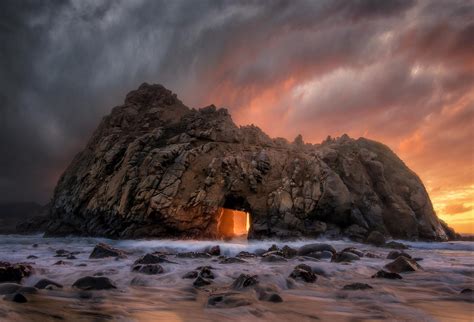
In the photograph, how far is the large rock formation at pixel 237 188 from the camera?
3253 centimetres

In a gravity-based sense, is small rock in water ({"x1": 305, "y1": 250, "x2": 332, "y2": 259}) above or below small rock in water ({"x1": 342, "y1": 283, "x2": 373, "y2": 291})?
below

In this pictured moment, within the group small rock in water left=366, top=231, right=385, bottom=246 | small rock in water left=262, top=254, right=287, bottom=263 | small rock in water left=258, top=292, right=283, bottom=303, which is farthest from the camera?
small rock in water left=366, top=231, right=385, bottom=246

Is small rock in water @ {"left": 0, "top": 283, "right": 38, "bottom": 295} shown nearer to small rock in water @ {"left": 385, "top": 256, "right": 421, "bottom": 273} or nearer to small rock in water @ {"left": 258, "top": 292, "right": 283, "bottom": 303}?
small rock in water @ {"left": 258, "top": 292, "right": 283, "bottom": 303}

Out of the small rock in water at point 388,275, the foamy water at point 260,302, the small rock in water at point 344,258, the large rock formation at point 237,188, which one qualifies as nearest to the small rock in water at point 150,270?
the foamy water at point 260,302

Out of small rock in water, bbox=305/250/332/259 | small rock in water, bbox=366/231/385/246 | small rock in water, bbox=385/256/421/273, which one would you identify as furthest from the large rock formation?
small rock in water, bbox=385/256/421/273

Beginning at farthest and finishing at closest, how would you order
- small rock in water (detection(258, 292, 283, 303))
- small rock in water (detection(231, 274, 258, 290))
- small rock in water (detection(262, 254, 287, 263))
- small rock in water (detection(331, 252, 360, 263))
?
1. small rock in water (detection(262, 254, 287, 263))
2. small rock in water (detection(331, 252, 360, 263))
3. small rock in water (detection(231, 274, 258, 290))
4. small rock in water (detection(258, 292, 283, 303))

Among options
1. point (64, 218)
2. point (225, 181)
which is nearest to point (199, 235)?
point (225, 181)

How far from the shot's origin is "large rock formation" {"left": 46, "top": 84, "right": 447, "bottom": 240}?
32.5 metres

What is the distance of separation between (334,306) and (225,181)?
2894 cm

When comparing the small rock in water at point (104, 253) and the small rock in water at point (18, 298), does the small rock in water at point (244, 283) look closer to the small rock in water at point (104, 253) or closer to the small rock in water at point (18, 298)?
the small rock in water at point (18, 298)

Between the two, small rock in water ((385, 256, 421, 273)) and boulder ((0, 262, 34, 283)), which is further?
small rock in water ((385, 256, 421, 273))

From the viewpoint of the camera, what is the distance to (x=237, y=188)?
33.9m

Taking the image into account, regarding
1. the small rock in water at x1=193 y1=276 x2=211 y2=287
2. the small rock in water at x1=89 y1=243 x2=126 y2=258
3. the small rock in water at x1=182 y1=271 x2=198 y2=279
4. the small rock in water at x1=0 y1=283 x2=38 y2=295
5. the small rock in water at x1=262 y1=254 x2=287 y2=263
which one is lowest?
the small rock in water at x1=89 y1=243 x2=126 y2=258

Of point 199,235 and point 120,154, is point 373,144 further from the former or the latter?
point 120,154
